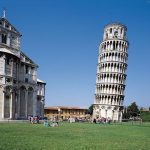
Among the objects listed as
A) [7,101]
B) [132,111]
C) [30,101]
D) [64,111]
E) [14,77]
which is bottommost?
[132,111]

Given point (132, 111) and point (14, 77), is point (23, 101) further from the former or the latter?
point (132, 111)

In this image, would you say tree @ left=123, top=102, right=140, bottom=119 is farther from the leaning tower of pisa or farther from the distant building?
the leaning tower of pisa

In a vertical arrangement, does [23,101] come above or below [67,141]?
above

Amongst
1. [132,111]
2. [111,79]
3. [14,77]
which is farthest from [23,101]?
[132,111]

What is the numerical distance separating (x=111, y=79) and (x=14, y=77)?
40016mm

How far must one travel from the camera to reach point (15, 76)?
5103cm

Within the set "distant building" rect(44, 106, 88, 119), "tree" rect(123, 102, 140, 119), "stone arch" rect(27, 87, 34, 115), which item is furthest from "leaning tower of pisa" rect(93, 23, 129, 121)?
"stone arch" rect(27, 87, 34, 115)

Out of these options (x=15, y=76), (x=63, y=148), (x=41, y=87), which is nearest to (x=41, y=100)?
(x=41, y=87)

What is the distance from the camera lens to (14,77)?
5028cm

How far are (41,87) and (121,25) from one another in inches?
1200

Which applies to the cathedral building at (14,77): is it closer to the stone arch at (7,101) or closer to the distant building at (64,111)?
the stone arch at (7,101)

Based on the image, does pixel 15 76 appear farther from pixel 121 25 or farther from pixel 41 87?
pixel 121 25

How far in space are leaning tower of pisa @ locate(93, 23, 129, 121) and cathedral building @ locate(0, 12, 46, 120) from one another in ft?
106

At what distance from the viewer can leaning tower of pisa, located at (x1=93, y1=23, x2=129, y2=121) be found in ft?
280
